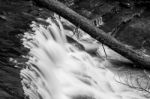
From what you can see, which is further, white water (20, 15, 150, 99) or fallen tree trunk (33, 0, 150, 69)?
fallen tree trunk (33, 0, 150, 69)

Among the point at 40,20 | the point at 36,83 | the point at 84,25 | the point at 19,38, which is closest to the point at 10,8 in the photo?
the point at 40,20

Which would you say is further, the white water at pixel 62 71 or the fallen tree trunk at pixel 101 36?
the fallen tree trunk at pixel 101 36

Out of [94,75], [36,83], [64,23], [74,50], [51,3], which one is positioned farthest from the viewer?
[64,23]

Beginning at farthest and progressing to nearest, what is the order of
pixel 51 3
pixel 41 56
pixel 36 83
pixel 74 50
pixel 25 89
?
1. pixel 74 50
2. pixel 51 3
3. pixel 41 56
4. pixel 36 83
5. pixel 25 89

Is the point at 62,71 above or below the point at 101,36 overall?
below

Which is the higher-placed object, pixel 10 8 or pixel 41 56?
pixel 10 8

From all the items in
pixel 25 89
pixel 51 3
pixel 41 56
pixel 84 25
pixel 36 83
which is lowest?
pixel 25 89

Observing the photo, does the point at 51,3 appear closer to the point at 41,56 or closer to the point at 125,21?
the point at 41,56

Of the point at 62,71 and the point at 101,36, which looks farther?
the point at 62,71
